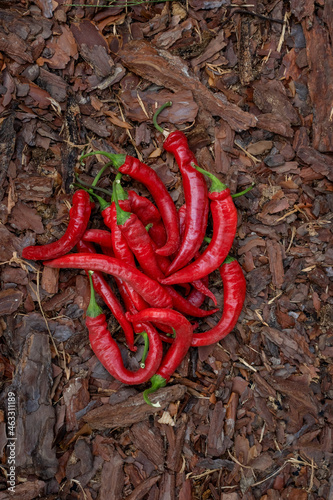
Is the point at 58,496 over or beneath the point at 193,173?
beneath

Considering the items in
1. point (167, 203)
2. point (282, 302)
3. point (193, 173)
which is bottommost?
point (282, 302)

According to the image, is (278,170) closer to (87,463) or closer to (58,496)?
(87,463)

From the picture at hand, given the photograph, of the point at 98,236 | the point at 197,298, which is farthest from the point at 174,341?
the point at 98,236

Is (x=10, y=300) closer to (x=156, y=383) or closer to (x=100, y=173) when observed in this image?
(x=100, y=173)

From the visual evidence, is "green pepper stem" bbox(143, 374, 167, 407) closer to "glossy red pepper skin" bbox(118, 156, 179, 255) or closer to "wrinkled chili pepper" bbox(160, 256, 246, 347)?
"wrinkled chili pepper" bbox(160, 256, 246, 347)

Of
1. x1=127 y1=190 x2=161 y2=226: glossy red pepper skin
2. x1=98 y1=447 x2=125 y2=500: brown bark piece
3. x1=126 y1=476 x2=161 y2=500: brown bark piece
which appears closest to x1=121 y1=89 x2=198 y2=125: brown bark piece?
x1=127 y1=190 x2=161 y2=226: glossy red pepper skin

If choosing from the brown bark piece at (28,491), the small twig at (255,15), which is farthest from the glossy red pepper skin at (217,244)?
the brown bark piece at (28,491)

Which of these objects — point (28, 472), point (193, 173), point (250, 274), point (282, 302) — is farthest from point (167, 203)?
point (28, 472)
